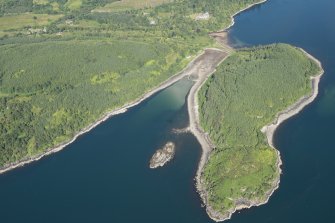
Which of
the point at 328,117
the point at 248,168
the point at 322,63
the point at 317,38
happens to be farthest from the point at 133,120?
the point at 317,38

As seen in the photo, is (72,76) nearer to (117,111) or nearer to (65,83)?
(65,83)

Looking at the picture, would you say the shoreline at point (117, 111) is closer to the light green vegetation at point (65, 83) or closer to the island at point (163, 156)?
the light green vegetation at point (65, 83)

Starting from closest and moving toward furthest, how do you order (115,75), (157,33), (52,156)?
(52,156)
(115,75)
(157,33)

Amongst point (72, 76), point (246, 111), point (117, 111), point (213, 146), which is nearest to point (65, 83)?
point (72, 76)

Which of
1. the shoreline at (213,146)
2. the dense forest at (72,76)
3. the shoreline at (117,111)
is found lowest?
the shoreline at (213,146)

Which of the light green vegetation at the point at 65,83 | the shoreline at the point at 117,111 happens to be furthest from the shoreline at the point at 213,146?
the light green vegetation at the point at 65,83

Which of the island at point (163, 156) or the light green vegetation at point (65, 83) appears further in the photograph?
the light green vegetation at point (65, 83)

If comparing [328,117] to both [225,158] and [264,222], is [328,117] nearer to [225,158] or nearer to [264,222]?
[225,158]
